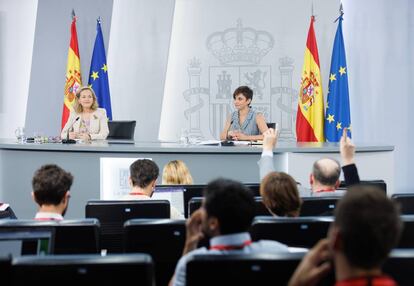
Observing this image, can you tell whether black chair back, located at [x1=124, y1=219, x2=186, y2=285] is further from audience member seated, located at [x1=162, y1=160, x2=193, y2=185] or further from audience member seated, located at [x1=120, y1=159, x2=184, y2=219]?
audience member seated, located at [x1=162, y1=160, x2=193, y2=185]

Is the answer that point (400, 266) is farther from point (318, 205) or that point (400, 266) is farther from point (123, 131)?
point (123, 131)

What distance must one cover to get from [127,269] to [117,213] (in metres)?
1.66

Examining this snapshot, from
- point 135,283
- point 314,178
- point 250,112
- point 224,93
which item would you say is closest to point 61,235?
point 135,283

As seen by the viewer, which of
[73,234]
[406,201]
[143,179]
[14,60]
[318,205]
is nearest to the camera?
[73,234]

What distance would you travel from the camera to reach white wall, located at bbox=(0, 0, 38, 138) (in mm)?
9164

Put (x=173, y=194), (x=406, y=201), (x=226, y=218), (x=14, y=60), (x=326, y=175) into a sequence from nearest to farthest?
(x=226, y=218), (x=326, y=175), (x=406, y=201), (x=173, y=194), (x=14, y=60)

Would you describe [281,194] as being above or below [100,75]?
below

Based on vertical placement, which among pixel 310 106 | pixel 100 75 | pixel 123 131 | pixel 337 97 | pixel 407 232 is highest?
pixel 100 75

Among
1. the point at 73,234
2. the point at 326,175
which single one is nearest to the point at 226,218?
the point at 73,234

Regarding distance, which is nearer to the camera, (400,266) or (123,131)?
(400,266)

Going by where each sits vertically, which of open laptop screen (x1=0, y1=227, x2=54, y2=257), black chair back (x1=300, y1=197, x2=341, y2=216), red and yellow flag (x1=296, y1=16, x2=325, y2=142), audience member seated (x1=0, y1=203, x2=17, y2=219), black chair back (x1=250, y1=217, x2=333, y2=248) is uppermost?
red and yellow flag (x1=296, y1=16, x2=325, y2=142)

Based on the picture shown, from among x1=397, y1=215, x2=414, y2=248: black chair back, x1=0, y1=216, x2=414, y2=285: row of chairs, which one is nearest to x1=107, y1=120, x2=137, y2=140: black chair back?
x1=0, y1=216, x2=414, y2=285: row of chairs

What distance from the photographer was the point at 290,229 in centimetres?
253

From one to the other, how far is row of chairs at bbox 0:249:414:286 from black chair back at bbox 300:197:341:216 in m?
1.49
